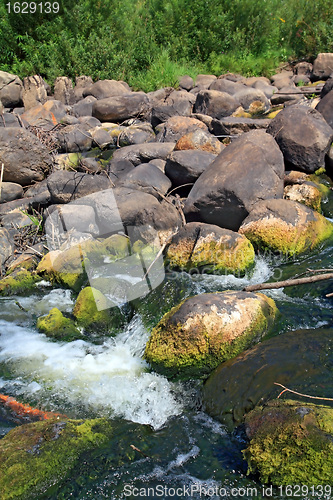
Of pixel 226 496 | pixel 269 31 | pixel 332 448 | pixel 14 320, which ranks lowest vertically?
pixel 14 320

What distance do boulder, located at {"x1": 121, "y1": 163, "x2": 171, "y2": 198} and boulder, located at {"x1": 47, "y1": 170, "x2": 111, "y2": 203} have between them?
475 millimetres

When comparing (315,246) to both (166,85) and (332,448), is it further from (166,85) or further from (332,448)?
(166,85)

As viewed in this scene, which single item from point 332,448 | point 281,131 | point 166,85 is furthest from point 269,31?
point 332,448

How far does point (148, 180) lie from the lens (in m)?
6.50

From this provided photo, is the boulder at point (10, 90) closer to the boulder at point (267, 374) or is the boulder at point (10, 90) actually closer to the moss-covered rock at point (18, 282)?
the moss-covered rock at point (18, 282)

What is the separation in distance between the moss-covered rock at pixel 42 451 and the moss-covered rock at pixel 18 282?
246 cm

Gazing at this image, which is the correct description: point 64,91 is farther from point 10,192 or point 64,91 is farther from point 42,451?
point 42,451

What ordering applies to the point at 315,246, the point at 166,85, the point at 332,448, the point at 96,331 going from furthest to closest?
the point at 166,85, the point at 315,246, the point at 96,331, the point at 332,448

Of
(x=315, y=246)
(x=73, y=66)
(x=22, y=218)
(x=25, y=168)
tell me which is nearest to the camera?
(x=315, y=246)

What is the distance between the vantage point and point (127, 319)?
14.9 feet

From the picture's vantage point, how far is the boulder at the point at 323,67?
1278cm

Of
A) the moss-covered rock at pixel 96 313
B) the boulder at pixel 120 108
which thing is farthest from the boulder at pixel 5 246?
the boulder at pixel 120 108

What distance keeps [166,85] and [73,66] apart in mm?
3075

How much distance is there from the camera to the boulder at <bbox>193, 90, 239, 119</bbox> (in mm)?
Answer: 9648
